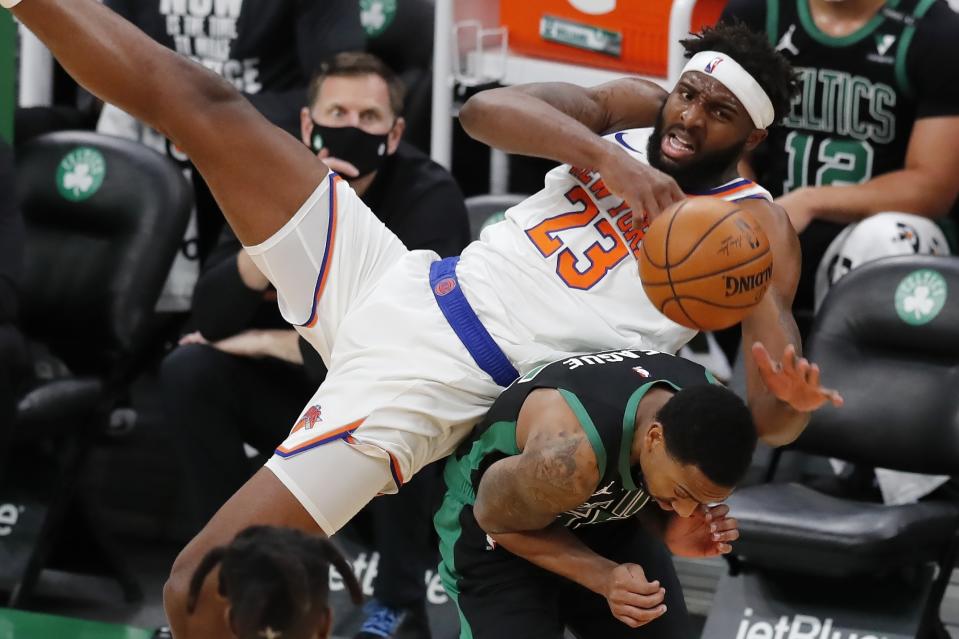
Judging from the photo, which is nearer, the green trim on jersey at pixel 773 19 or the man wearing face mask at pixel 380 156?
the man wearing face mask at pixel 380 156

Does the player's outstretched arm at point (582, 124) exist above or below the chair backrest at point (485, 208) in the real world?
above

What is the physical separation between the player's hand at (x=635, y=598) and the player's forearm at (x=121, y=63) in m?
1.47

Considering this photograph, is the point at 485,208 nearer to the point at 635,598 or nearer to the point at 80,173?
the point at 80,173

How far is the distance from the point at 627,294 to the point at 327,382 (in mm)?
736

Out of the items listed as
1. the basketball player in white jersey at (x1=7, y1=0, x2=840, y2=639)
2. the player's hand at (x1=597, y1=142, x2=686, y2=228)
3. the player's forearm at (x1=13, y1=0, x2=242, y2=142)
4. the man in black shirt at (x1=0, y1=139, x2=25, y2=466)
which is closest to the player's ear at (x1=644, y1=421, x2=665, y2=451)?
the basketball player in white jersey at (x1=7, y1=0, x2=840, y2=639)

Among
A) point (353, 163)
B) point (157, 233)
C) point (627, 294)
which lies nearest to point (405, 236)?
point (353, 163)

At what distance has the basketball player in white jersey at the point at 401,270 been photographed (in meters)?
3.59

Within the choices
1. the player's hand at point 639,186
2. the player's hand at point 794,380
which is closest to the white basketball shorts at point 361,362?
the player's hand at point 639,186

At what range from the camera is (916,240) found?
5.02m

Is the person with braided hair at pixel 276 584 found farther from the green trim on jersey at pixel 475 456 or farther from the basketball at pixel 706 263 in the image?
the basketball at pixel 706 263

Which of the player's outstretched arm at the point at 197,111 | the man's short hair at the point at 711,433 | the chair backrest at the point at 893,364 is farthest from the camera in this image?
the chair backrest at the point at 893,364

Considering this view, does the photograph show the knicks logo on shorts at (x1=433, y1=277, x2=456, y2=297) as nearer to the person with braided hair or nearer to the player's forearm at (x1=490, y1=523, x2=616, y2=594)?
the player's forearm at (x1=490, y1=523, x2=616, y2=594)

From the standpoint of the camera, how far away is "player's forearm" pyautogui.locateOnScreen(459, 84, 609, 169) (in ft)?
12.1

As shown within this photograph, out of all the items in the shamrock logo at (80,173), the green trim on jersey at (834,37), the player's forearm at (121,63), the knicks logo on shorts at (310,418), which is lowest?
the shamrock logo at (80,173)
